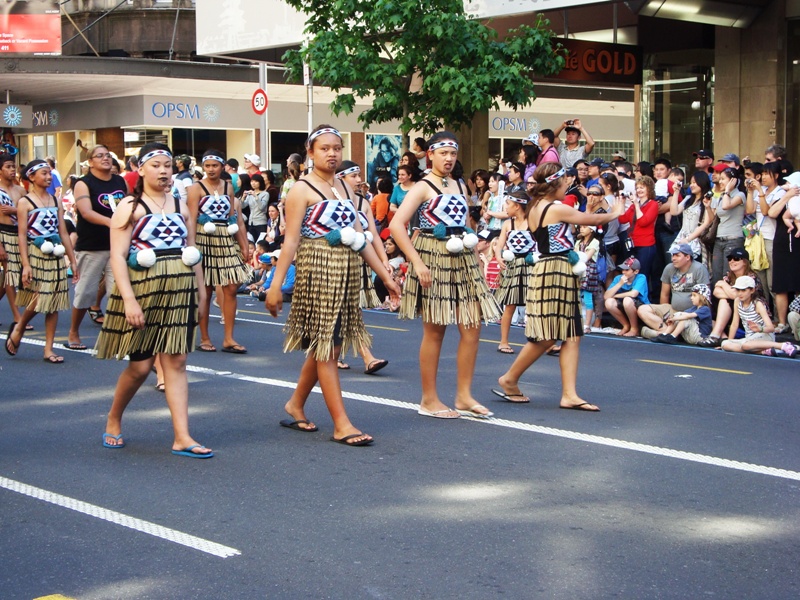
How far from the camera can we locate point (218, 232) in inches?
445

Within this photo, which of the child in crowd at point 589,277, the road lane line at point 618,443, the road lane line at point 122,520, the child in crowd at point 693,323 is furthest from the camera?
the child in crowd at point 589,277

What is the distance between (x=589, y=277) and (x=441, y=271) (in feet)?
22.3

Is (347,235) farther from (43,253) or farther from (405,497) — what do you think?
(43,253)

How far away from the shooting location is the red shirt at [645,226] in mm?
14945

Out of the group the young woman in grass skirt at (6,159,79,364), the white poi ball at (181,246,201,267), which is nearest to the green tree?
the young woman in grass skirt at (6,159,79,364)

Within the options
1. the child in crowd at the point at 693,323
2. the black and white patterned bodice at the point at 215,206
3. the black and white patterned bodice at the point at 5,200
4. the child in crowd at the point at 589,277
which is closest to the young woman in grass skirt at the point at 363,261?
the black and white patterned bodice at the point at 215,206

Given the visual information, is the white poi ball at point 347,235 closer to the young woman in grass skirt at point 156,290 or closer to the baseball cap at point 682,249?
the young woman in grass skirt at point 156,290

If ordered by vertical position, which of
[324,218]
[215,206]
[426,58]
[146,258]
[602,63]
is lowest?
[146,258]

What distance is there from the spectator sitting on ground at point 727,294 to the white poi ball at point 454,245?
5863 mm

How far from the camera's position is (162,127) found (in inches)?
1303

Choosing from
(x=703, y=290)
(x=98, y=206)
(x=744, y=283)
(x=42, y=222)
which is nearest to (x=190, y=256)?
(x=98, y=206)

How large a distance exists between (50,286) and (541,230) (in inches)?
201

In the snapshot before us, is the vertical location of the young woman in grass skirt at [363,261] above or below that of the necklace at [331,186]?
below

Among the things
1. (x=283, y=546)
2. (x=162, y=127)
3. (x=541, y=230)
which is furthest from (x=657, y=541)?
(x=162, y=127)
